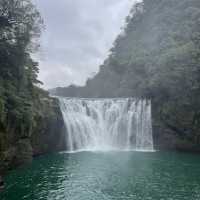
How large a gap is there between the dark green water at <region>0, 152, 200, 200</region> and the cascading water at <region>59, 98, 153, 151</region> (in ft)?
29.5

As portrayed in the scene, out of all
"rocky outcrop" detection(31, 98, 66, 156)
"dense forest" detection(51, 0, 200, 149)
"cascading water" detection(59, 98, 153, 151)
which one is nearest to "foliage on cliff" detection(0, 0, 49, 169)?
"rocky outcrop" detection(31, 98, 66, 156)

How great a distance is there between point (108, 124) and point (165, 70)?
9684 mm

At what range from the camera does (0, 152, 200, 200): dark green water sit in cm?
1238

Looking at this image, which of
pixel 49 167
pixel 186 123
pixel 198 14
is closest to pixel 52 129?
pixel 49 167

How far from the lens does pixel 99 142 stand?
102 ft

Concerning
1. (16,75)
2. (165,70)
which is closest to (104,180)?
(16,75)

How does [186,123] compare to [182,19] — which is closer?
[186,123]

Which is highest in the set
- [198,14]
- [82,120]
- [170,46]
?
[198,14]

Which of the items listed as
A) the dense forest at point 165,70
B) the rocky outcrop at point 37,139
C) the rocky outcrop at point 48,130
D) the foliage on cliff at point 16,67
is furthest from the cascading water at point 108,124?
the foliage on cliff at point 16,67

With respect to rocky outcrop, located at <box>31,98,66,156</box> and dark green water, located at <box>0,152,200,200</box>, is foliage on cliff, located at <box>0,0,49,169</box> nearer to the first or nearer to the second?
dark green water, located at <box>0,152,200,200</box>

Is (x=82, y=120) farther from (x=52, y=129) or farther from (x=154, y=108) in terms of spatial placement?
(x=154, y=108)

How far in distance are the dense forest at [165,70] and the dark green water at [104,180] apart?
8.14 m

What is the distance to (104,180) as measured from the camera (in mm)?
→ 14930

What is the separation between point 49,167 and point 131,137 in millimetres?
14618
